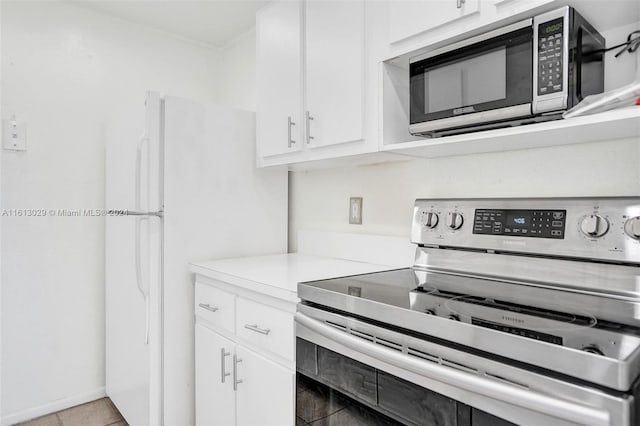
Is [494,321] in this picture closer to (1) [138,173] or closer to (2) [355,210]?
(2) [355,210]

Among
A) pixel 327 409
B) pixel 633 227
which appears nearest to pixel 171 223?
pixel 327 409

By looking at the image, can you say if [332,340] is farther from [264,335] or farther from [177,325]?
[177,325]

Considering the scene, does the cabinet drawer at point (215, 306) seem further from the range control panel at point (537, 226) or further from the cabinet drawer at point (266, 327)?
the range control panel at point (537, 226)

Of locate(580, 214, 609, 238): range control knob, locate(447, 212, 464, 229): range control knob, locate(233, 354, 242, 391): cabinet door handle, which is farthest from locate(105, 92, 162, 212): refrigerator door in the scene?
locate(580, 214, 609, 238): range control knob

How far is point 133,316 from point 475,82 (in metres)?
1.85

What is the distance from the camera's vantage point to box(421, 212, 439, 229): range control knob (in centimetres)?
150

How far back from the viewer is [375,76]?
1471mm

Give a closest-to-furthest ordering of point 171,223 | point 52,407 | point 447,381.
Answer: point 447,381, point 171,223, point 52,407

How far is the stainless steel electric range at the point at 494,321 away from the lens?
0.70 m

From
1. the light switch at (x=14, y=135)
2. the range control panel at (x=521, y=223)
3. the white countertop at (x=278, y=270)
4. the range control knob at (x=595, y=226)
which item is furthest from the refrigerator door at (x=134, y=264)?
the range control knob at (x=595, y=226)

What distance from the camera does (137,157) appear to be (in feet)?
6.34

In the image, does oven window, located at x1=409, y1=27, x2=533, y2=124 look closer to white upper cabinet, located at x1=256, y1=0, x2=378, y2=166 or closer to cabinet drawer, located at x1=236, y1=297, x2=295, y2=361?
white upper cabinet, located at x1=256, y1=0, x2=378, y2=166

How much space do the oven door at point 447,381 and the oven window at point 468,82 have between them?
713 millimetres

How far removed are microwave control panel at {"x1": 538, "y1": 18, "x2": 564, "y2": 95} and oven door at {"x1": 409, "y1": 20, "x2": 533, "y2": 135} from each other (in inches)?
1.1
